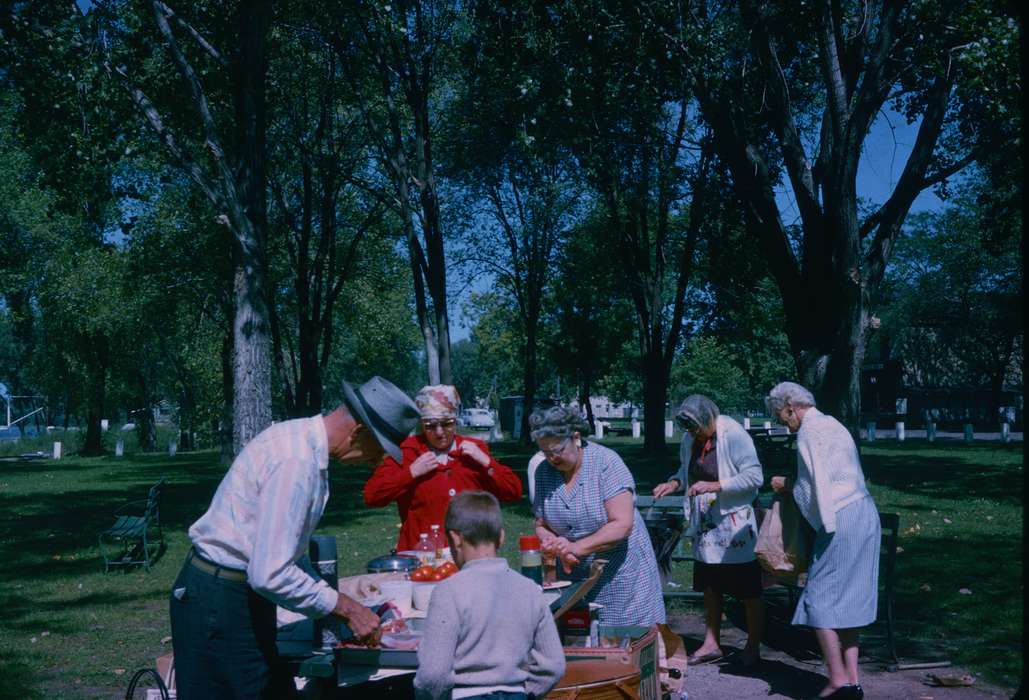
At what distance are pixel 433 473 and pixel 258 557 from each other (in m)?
2.80

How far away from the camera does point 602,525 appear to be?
5234 mm

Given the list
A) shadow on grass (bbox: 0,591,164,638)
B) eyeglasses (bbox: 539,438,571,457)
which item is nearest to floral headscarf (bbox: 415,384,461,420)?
eyeglasses (bbox: 539,438,571,457)

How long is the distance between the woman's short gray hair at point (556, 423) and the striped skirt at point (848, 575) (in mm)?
1811

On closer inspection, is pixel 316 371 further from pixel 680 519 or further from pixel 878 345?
pixel 878 345

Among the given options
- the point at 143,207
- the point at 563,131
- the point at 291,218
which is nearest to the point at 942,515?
the point at 563,131

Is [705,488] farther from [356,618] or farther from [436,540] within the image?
[356,618]

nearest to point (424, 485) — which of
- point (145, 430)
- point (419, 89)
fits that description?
point (419, 89)

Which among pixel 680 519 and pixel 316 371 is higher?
pixel 316 371

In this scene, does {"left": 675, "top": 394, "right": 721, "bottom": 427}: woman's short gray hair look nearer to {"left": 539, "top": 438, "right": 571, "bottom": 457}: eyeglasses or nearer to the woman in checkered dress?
the woman in checkered dress

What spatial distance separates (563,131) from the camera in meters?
17.1

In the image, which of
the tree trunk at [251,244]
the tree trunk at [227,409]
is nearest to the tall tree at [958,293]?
the tree trunk at [227,409]

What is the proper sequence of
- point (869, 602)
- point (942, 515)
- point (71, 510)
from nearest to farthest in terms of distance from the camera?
point (869, 602) < point (942, 515) < point (71, 510)

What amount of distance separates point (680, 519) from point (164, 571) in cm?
693

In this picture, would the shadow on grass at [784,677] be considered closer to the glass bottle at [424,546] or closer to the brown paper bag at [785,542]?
the brown paper bag at [785,542]
